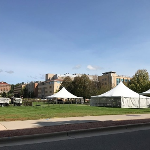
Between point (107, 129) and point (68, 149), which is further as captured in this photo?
point (107, 129)

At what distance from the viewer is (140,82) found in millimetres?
59656

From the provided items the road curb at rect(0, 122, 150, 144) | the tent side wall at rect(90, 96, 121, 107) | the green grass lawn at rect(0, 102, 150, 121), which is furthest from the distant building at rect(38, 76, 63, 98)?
the road curb at rect(0, 122, 150, 144)

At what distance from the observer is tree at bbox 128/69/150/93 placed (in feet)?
192

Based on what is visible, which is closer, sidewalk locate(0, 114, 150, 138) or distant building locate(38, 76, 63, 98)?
sidewalk locate(0, 114, 150, 138)

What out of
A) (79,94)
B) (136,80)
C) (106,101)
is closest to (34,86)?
(79,94)

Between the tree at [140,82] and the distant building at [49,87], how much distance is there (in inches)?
2676

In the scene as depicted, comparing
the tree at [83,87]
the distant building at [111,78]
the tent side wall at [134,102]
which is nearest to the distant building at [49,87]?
the distant building at [111,78]

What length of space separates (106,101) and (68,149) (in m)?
31.5

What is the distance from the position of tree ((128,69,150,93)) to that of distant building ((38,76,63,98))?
68.0 m

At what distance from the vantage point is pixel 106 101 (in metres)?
37.5

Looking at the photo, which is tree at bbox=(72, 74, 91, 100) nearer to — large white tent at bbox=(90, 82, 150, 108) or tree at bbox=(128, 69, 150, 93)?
tree at bbox=(128, 69, 150, 93)

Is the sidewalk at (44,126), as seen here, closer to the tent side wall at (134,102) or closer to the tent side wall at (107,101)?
the tent side wall at (134,102)

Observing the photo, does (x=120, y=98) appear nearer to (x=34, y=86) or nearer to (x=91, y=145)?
(x=91, y=145)

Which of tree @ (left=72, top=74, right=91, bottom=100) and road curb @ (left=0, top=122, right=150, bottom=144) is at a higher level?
tree @ (left=72, top=74, right=91, bottom=100)
